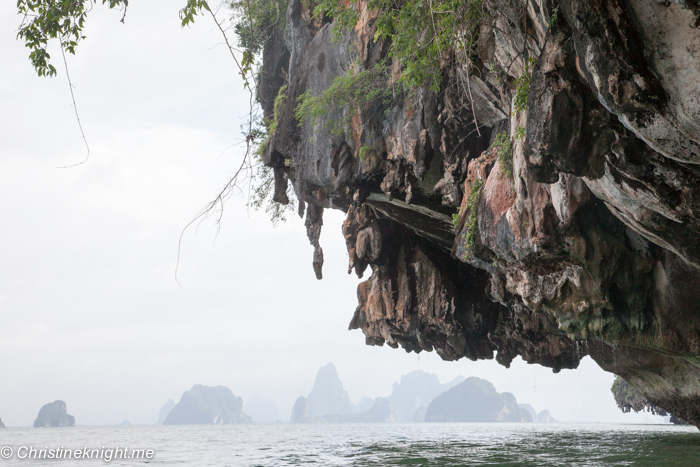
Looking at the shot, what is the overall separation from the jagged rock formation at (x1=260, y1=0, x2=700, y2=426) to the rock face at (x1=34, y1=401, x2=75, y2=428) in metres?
204

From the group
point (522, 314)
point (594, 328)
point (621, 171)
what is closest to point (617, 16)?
point (621, 171)

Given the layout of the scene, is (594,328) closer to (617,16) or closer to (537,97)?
(537,97)

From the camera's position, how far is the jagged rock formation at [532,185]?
499 cm

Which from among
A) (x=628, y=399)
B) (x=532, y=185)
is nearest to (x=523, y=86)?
Answer: (x=532, y=185)

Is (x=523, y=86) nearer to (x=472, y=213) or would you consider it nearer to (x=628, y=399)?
(x=472, y=213)

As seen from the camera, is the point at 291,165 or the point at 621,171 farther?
the point at 291,165

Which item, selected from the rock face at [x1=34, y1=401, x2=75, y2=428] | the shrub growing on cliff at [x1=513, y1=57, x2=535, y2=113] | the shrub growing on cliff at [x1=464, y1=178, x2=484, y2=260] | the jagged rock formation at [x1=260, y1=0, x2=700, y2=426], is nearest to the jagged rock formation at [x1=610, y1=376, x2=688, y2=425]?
the jagged rock formation at [x1=260, y1=0, x2=700, y2=426]

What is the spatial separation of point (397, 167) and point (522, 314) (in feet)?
24.1

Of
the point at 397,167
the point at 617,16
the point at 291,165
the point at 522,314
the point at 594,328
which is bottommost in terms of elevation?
the point at 594,328

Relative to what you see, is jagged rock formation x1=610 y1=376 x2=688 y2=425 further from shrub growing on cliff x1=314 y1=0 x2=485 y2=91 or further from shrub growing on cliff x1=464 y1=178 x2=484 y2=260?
shrub growing on cliff x1=314 y1=0 x2=485 y2=91

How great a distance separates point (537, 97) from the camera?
6.39 meters

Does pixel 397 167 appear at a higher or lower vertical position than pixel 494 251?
higher

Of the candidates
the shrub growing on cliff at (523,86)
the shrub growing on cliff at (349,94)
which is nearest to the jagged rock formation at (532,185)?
the shrub growing on cliff at (523,86)

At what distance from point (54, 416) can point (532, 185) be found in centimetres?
21986
